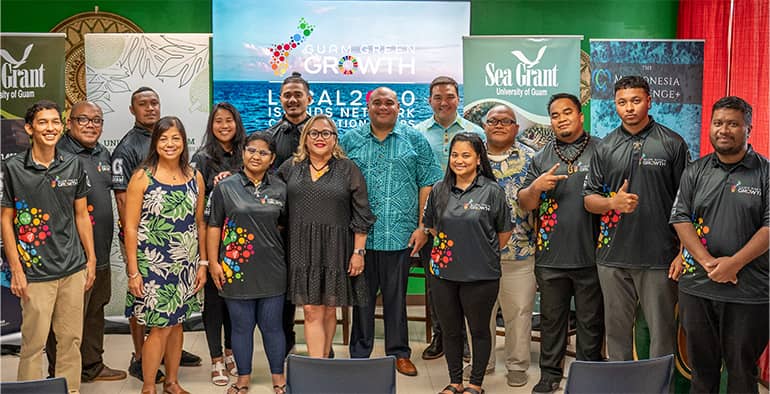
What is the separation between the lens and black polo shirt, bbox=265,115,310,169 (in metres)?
4.96

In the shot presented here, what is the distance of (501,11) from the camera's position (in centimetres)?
670

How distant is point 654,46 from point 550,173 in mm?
1627

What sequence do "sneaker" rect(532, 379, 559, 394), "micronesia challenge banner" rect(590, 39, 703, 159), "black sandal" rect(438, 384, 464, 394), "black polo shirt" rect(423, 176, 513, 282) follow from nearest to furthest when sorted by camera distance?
"black polo shirt" rect(423, 176, 513, 282), "black sandal" rect(438, 384, 464, 394), "sneaker" rect(532, 379, 559, 394), "micronesia challenge banner" rect(590, 39, 703, 159)

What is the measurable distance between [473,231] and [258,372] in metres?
1.72

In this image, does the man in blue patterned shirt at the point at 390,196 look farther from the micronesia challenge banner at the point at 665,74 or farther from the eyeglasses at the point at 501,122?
the micronesia challenge banner at the point at 665,74

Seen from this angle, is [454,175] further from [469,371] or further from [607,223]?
[469,371]

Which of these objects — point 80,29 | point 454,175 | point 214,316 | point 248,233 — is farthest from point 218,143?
point 80,29

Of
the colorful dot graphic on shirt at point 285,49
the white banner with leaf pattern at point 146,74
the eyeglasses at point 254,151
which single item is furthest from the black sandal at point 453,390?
the colorful dot graphic on shirt at point 285,49

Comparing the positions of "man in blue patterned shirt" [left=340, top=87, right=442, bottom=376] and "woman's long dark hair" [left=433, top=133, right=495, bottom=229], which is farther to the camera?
"man in blue patterned shirt" [left=340, top=87, right=442, bottom=376]

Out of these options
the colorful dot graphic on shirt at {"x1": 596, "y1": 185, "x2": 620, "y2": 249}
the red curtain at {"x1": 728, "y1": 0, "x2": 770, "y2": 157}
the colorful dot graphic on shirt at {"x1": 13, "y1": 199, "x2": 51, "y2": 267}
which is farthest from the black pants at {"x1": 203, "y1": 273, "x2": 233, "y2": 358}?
the red curtain at {"x1": 728, "y1": 0, "x2": 770, "y2": 157}

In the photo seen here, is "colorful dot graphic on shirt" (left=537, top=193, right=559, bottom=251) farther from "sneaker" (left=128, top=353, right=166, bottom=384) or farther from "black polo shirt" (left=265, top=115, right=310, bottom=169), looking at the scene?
"sneaker" (left=128, top=353, right=166, bottom=384)

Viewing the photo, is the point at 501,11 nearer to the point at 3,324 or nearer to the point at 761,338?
the point at 761,338

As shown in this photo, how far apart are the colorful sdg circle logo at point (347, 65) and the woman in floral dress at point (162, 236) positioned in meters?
2.45

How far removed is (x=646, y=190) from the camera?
4.16 metres
